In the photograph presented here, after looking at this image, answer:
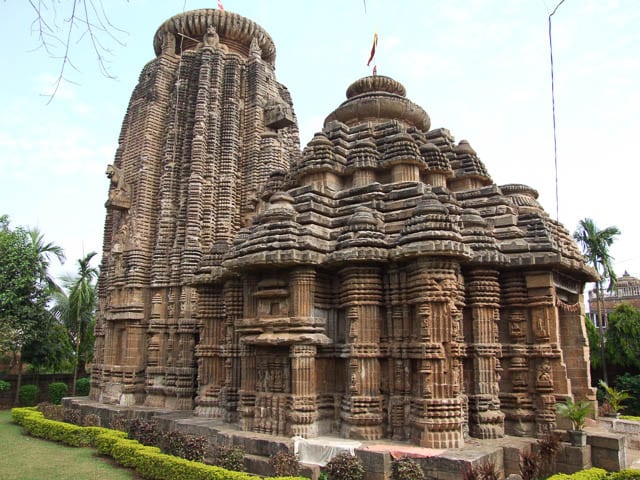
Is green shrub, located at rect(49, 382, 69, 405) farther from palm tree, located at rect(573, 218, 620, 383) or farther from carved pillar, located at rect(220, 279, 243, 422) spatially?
palm tree, located at rect(573, 218, 620, 383)

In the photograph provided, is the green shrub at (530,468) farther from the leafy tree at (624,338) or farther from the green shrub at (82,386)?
the green shrub at (82,386)

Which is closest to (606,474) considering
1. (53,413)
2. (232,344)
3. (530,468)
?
(530,468)

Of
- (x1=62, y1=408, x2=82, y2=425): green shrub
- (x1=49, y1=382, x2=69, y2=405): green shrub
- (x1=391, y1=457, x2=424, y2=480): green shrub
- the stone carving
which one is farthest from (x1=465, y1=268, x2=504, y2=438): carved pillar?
(x1=49, y1=382, x2=69, y2=405): green shrub

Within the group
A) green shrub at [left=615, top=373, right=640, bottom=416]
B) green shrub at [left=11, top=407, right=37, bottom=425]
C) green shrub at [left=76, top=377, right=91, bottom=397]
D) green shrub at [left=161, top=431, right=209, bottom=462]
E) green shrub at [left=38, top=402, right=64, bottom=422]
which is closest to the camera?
green shrub at [left=161, top=431, right=209, bottom=462]

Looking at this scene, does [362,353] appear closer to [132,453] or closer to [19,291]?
[132,453]

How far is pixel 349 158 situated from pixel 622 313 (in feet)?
66.5

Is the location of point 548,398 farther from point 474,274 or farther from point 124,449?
point 124,449

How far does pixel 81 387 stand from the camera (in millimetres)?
28922

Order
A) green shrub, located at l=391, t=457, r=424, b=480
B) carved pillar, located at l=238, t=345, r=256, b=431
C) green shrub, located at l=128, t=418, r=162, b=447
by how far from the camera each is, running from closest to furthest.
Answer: green shrub, located at l=391, t=457, r=424, b=480 → carved pillar, located at l=238, t=345, r=256, b=431 → green shrub, located at l=128, t=418, r=162, b=447

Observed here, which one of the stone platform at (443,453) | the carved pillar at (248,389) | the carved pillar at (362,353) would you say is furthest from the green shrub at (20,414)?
the carved pillar at (362,353)

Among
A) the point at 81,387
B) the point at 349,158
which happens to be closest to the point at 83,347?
the point at 81,387

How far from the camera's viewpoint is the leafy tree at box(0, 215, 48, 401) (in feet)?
83.7

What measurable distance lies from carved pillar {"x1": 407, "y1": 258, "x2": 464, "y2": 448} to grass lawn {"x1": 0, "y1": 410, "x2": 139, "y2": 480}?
6683 millimetres

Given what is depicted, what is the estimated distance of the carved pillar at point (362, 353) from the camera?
10.7m
